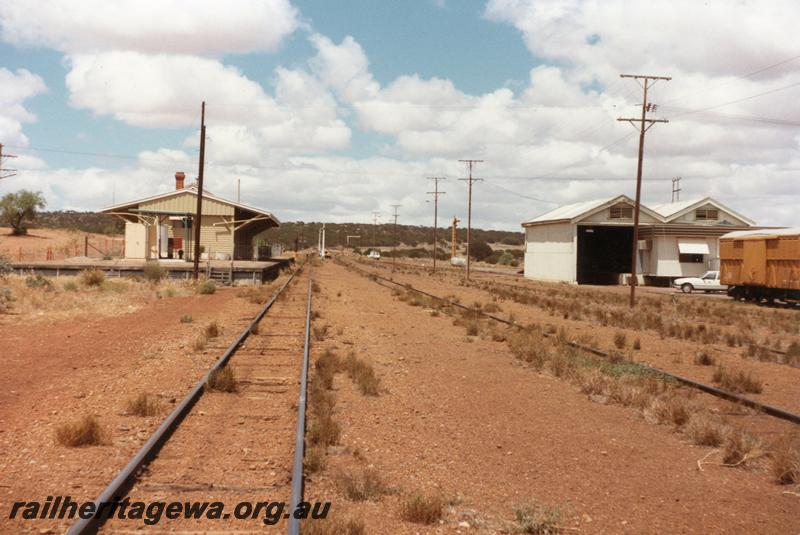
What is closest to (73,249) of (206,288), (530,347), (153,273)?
(153,273)

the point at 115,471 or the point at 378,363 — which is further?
the point at 378,363

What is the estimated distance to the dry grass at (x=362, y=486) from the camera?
6.45 metres

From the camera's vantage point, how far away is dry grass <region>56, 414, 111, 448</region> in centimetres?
782

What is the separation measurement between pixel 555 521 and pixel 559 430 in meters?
3.54

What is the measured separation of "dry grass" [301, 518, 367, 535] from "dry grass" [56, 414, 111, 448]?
344 centimetres

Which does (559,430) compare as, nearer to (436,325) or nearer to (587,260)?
(436,325)

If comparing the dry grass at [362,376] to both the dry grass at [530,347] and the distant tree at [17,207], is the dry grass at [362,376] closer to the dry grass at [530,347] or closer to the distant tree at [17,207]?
the dry grass at [530,347]

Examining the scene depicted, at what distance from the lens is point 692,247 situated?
5294 cm

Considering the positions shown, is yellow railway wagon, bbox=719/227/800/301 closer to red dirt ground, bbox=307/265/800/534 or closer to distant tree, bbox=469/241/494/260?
red dirt ground, bbox=307/265/800/534

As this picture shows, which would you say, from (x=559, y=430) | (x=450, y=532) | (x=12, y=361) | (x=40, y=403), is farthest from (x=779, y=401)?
(x=12, y=361)

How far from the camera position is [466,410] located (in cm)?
1048

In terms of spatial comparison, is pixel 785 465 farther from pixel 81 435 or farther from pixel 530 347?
pixel 530 347

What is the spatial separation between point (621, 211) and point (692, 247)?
5.61 metres

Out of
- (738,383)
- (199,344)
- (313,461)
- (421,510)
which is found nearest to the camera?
(421,510)
